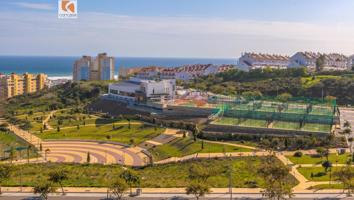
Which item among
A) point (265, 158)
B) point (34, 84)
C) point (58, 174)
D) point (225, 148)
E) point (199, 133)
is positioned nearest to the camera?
point (58, 174)

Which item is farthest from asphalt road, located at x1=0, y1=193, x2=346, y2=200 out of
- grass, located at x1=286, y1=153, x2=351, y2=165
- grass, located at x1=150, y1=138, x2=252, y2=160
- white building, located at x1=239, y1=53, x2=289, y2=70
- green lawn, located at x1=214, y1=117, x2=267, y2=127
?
white building, located at x1=239, y1=53, x2=289, y2=70

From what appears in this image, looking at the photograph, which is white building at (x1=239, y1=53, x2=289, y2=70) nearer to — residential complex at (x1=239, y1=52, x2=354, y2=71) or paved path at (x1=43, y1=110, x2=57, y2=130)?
residential complex at (x1=239, y1=52, x2=354, y2=71)

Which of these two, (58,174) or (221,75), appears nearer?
(58,174)

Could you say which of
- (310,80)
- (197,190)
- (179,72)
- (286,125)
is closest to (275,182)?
(197,190)

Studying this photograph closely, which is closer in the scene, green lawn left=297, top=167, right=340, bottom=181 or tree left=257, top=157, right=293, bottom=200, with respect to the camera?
tree left=257, top=157, right=293, bottom=200

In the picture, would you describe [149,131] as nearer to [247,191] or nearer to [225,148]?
[225,148]

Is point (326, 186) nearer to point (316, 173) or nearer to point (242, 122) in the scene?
point (316, 173)

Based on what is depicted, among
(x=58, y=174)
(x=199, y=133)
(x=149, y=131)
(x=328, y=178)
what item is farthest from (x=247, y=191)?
(x=149, y=131)

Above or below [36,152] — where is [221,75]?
above
